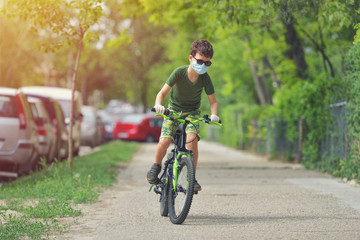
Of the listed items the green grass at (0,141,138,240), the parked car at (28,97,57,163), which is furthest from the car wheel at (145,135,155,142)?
the green grass at (0,141,138,240)

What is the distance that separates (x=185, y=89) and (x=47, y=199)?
9.99 ft

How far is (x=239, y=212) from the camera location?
788 cm

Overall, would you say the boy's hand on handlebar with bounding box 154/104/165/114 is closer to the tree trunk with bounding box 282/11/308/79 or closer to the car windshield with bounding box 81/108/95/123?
the tree trunk with bounding box 282/11/308/79

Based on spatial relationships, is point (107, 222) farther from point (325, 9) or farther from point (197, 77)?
point (325, 9)

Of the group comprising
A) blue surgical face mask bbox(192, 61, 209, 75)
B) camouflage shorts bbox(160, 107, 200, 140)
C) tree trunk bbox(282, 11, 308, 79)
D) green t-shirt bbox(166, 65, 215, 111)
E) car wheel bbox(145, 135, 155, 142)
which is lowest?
car wheel bbox(145, 135, 155, 142)


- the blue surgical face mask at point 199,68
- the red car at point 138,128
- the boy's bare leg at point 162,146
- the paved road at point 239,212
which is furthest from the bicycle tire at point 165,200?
the red car at point 138,128

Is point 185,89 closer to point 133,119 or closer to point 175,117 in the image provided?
point 175,117

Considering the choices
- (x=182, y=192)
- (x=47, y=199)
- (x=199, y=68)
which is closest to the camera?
(x=182, y=192)

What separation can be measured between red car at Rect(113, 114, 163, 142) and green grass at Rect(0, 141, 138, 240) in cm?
2007

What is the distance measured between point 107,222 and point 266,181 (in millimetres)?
5490

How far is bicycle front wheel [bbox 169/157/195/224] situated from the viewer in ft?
22.2

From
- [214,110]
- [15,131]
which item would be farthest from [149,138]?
[214,110]

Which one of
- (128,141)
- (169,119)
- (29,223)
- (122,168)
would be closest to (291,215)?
(169,119)

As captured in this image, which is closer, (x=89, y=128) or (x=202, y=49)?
(x=202, y=49)
